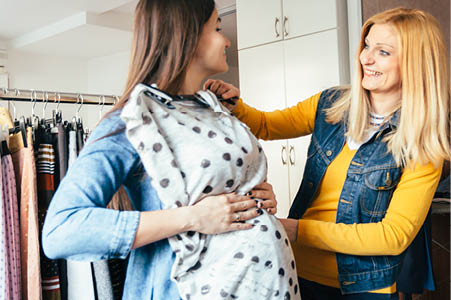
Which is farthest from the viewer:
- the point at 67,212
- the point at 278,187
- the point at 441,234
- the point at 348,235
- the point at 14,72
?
the point at 14,72

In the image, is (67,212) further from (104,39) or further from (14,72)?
(14,72)

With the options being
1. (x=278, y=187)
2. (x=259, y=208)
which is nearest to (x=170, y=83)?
(x=259, y=208)

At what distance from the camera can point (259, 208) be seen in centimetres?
95

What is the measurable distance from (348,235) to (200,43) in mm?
647

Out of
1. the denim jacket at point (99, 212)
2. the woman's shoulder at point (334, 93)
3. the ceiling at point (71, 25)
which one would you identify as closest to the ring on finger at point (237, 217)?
the denim jacket at point (99, 212)

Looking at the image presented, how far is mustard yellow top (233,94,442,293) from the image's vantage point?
1157 millimetres

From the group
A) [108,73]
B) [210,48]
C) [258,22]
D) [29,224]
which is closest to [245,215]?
[210,48]

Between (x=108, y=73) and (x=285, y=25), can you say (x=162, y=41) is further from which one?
(x=108, y=73)

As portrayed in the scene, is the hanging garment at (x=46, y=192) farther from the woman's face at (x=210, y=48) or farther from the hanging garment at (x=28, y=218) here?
the woman's face at (x=210, y=48)

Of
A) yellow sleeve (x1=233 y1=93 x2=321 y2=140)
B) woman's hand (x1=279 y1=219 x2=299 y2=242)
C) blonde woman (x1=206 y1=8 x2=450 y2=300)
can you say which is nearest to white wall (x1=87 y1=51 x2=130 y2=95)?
yellow sleeve (x1=233 y1=93 x2=321 y2=140)

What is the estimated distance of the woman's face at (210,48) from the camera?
3.27 feet

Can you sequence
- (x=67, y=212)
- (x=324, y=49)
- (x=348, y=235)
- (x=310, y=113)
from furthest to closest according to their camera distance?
(x=324, y=49) → (x=310, y=113) → (x=348, y=235) → (x=67, y=212)

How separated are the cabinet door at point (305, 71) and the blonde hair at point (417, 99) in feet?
4.71

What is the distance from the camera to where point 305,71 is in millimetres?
2893
